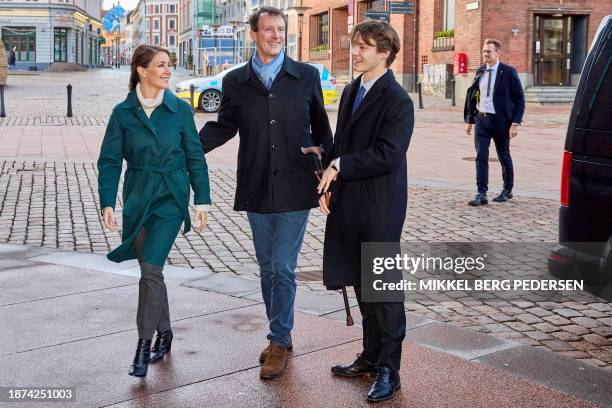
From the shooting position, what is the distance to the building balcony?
3300 cm

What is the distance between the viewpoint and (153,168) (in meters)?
4.32

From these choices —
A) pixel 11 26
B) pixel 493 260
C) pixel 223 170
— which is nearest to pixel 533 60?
pixel 223 170

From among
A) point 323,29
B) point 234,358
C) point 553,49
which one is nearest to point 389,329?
point 234,358

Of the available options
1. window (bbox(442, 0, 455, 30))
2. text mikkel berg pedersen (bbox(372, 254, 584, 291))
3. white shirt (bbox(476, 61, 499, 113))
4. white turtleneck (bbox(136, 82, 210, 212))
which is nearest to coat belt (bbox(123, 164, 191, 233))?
white turtleneck (bbox(136, 82, 210, 212))

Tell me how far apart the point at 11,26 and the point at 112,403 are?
7641 centimetres

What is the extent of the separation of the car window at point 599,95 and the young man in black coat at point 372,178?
127 centimetres

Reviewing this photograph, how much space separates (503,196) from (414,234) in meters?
2.28

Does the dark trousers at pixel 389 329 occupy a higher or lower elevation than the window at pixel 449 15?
lower

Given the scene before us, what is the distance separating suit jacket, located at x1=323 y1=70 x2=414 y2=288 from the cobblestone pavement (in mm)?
1533

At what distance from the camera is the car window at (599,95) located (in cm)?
463

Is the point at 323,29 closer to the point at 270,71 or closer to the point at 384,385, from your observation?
the point at 270,71

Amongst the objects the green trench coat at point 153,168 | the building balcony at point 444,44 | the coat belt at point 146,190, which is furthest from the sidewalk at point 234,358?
the building balcony at point 444,44

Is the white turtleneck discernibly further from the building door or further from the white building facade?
the white building facade

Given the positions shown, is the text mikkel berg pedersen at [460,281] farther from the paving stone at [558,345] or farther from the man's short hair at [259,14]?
the man's short hair at [259,14]
